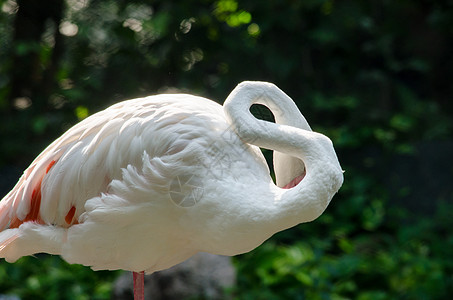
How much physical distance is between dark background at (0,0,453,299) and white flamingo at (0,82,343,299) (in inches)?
70.2

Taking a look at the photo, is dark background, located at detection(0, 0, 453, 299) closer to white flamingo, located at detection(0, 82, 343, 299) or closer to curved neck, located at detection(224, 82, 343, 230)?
white flamingo, located at detection(0, 82, 343, 299)

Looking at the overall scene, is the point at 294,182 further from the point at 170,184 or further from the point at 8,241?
the point at 8,241

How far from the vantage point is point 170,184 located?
6.88 ft

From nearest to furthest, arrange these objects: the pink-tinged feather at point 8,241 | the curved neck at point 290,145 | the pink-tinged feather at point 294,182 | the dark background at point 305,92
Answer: the curved neck at point 290,145 < the pink-tinged feather at point 294,182 < the pink-tinged feather at point 8,241 < the dark background at point 305,92

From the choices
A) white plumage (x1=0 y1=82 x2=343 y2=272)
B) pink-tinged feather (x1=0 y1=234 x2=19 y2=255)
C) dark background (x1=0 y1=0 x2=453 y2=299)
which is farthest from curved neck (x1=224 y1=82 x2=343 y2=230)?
dark background (x1=0 y1=0 x2=453 y2=299)

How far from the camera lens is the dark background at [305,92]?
A: 13.9 feet

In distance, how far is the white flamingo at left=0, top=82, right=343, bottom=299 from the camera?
2.02 m

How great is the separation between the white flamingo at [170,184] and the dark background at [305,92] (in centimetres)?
178

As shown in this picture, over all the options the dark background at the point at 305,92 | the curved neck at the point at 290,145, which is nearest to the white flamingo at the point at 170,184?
the curved neck at the point at 290,145

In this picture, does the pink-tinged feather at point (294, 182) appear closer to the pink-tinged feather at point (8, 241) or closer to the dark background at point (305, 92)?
the pink-tinged feather at point (8, 241)

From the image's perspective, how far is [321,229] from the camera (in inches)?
201

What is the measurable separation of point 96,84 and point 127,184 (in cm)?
219

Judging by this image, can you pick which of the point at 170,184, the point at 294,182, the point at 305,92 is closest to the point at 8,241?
the point at 170,184

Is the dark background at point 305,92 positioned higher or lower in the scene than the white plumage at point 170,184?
lower
